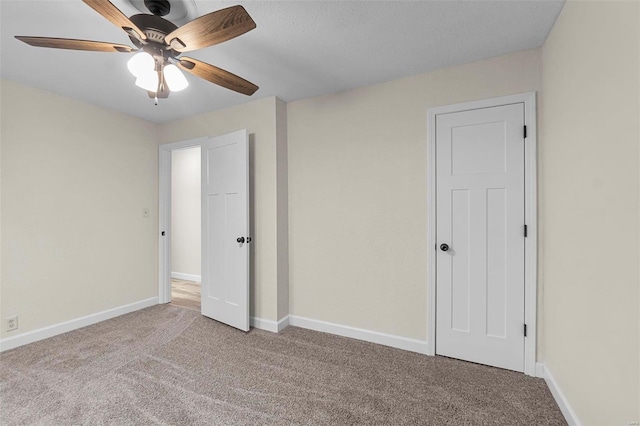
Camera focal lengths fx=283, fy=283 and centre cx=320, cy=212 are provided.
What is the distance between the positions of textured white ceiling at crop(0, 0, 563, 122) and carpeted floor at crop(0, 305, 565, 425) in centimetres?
236

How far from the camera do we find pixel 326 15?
169cm

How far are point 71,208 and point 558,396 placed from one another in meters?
4.39

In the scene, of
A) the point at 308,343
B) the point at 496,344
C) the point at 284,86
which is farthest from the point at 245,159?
the point at 496,344

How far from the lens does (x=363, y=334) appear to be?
105 inches

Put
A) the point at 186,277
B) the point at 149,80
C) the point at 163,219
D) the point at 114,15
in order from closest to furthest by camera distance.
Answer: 1. the point at 114,15
2. the point at 149,80
3. the point at 163,219
4. the point at 186,277

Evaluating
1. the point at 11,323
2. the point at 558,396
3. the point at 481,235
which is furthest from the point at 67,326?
the point at 558,396

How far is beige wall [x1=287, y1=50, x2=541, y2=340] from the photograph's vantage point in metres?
2.37

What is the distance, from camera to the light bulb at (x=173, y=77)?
1696mm

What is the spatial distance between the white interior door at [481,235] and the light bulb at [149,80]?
2.09 meters

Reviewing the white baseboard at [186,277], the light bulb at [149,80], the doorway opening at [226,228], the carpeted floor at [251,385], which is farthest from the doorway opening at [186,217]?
the light bulb at [149,80]

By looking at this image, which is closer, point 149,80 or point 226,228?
point 149,80

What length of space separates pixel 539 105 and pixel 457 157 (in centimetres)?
63

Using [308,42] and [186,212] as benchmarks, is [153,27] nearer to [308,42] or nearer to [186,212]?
[308,42]

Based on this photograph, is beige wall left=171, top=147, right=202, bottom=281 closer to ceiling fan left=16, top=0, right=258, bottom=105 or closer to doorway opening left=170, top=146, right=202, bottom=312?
doorway opening left=170, top=146, right=202, bottom=312
